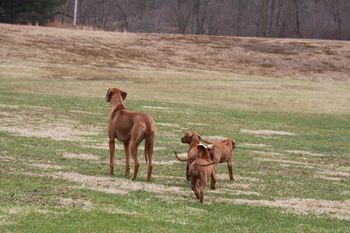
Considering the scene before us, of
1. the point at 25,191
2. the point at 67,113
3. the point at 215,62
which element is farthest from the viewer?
the point at 215,62

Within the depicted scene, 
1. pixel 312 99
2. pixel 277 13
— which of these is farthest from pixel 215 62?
pixel 277 13

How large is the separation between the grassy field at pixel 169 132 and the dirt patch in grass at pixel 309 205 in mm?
24

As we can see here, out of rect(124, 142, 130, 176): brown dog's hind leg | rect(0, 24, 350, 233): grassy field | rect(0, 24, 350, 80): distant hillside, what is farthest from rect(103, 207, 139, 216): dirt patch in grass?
rect(0, 24, 350, 80): distant hillside

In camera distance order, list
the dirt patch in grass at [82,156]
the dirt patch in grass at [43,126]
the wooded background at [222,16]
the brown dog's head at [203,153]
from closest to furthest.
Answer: the brown dog's head at [203,153] < the dirt patch in grass at [82,156] < the dirt patch in grass at [43,126] < the wooded background at [222,16]

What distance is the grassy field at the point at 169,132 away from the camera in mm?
10562

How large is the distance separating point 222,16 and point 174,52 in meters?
41.5

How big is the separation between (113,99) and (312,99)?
86.9 ft

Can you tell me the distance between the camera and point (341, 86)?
48281 mm

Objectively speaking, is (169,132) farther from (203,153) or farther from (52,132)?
(203,153)

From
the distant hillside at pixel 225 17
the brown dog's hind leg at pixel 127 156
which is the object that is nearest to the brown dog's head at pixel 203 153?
the brown dog's hind leg at pixel 127 156

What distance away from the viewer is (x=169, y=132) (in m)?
22.6

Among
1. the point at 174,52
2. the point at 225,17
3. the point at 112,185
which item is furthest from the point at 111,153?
the point at 225,17

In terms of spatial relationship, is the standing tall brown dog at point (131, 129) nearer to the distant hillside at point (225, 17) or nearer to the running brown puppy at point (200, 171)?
the running brown puppy at point (200, 171)

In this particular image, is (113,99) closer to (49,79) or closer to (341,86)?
(49,79)
